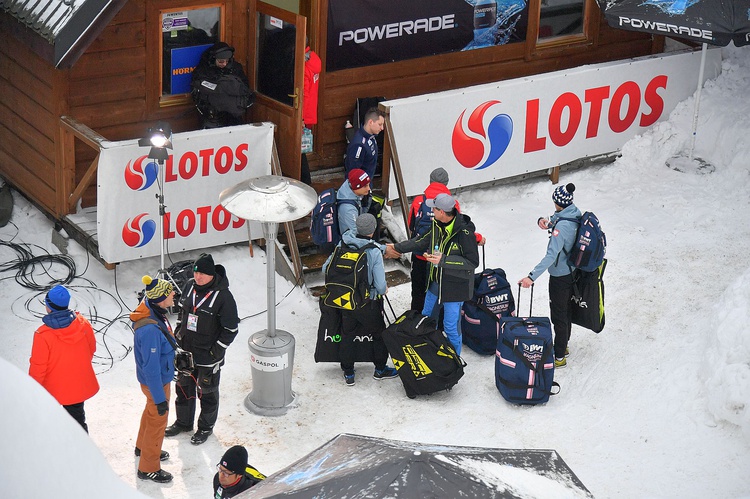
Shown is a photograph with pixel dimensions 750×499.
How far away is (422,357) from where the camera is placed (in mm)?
9320

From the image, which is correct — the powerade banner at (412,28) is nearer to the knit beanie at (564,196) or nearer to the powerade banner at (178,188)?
the powerade banner at (178,188)

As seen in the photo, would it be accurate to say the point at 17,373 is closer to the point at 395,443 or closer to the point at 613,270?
the point at 395,443

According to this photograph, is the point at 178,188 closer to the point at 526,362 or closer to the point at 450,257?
the point at 450,257

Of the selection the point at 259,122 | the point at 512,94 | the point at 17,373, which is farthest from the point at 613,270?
the point at 17,373

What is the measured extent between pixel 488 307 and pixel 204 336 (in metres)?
2.87

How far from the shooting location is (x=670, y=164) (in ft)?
44.8

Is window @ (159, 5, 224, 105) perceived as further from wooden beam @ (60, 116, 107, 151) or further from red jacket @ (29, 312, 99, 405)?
red jacket @ (29, 312, 99, 405)

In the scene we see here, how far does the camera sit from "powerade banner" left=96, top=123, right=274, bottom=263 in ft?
33.5

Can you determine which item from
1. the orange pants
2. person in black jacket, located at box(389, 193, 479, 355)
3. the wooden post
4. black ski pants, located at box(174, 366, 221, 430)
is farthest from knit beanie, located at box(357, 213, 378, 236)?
the wooden post

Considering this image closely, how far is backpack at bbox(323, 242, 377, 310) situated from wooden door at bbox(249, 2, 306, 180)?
217cm

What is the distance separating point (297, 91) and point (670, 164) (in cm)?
533

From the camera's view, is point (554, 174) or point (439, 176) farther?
point (554, 174)

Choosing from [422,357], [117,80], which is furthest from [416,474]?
[117,80]

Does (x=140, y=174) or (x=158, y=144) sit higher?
(x=158, y=144)
